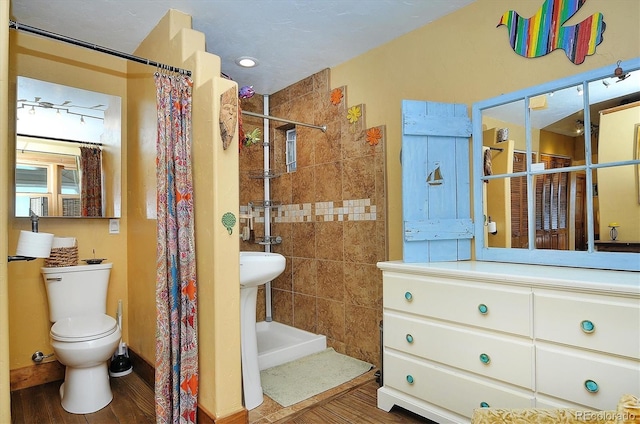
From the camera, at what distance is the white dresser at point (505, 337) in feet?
4.48

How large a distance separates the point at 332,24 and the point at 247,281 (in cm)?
181

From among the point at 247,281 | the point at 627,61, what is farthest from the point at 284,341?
the point at 627,61

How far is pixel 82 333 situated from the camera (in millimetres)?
2156

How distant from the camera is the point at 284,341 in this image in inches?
126

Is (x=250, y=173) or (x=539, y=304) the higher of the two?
(x=250, y=173)

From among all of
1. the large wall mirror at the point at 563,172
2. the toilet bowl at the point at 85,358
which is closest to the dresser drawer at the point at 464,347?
the large wall mirror at the point at 563,172

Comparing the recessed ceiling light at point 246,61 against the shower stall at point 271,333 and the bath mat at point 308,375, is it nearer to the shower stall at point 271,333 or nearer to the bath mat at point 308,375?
the shower stall at point 271,333

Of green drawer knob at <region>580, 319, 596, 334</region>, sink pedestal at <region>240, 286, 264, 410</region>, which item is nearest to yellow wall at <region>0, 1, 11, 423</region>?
sink pedestal at <region>240, 286, 264, 410</region>

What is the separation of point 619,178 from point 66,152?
3.48 m

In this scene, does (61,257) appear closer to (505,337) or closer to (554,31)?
(505,337)

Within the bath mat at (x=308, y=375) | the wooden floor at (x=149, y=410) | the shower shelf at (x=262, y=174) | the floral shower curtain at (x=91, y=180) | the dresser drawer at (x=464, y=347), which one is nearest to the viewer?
the dresser drawer at (x=464, y=347)

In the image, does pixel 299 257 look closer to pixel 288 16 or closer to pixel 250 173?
pixel 250 173

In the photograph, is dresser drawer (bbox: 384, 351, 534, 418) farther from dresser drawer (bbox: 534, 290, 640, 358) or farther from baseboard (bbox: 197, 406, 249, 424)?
baseboard (bbox: 197, 406, 249, 424)

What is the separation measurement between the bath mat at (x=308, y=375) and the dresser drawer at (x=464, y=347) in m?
0.68
